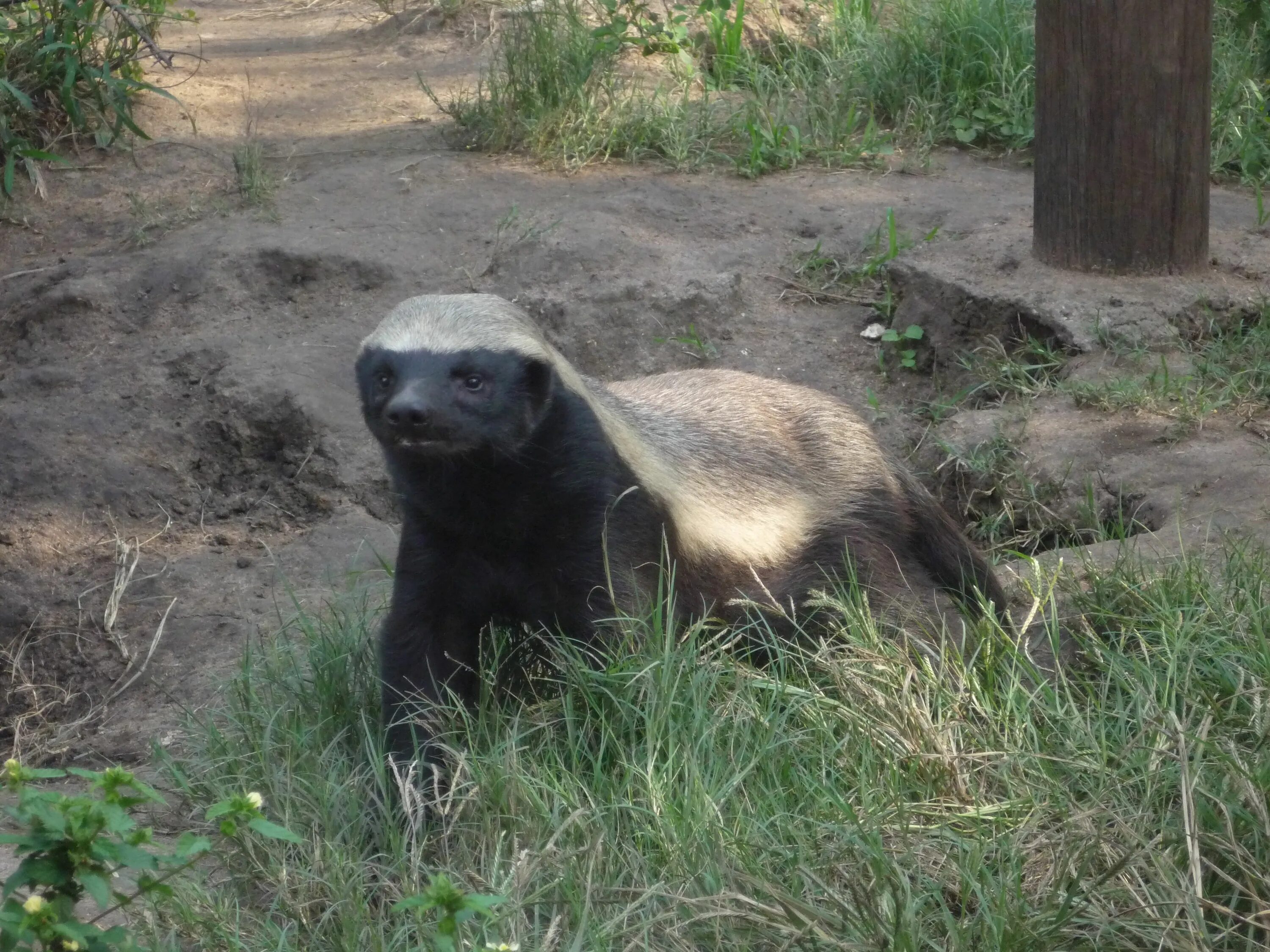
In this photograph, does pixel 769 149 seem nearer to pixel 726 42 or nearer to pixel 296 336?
pixel 726 42

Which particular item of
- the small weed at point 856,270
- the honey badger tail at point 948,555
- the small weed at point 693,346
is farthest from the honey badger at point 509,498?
the small weed at point 856,270

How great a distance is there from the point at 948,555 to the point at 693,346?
6.73ft

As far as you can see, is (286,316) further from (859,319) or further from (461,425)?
(461,425)

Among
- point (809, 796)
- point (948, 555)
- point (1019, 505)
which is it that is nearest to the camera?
point (809, 796)

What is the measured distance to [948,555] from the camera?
4.26 meters

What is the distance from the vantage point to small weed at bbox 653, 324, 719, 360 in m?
6.02

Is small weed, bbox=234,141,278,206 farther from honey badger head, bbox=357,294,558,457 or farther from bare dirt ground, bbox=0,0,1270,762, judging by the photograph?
honey badger head, bbox=357,294,558,457

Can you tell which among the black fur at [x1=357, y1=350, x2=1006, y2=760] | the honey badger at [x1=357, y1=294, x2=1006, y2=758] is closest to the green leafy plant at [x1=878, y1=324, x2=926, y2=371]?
the honey badger at [x1=357, y1=294, x2=1006, y2=758]

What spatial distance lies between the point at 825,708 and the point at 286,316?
3694 millimetres

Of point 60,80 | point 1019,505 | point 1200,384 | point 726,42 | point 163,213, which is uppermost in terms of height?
point 60,80

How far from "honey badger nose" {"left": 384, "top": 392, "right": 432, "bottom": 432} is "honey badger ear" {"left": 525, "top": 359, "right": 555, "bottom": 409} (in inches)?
11.3

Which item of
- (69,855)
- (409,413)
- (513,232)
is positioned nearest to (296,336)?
(513,232)

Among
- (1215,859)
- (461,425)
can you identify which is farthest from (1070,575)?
(461,425)

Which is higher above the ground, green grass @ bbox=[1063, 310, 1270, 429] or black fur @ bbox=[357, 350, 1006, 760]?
black fur @ bbox=[357, 350, 1006, 760]
